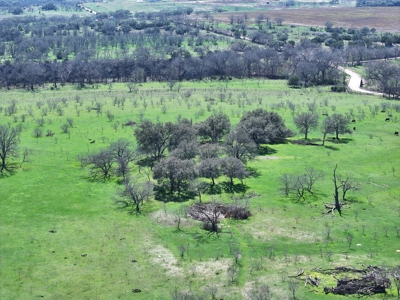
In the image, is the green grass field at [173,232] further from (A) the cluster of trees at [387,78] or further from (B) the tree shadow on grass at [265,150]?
(A) the cluster of trees at [387,78]

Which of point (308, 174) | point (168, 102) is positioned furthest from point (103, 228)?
point (168, 102)

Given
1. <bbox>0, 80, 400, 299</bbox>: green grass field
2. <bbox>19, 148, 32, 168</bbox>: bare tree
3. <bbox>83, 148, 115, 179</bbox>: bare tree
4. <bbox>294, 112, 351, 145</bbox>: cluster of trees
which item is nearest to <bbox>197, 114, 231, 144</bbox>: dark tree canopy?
<bbox>0, 80, 400, 299</bbox>: green grass field

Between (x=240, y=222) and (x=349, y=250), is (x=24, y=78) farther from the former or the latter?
(x=349, y=250)

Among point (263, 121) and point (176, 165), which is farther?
point (263, 121)

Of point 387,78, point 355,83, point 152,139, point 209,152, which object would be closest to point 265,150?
point 209,152

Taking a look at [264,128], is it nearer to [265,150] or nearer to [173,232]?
[265,150]

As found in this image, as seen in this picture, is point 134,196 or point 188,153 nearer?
point 134,196

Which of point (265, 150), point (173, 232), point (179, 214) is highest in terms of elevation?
point (179, 214)
